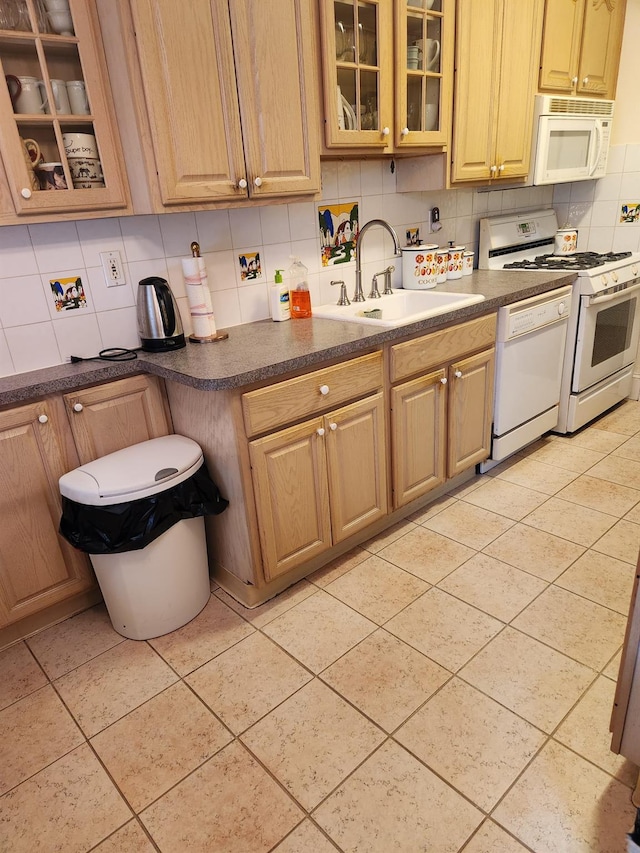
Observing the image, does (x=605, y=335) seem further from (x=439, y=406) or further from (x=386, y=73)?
(x=386, y=73)

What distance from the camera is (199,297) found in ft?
6.71

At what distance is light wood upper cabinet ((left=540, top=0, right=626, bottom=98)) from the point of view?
109 inches

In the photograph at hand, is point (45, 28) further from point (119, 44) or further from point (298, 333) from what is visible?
point (298, 333)

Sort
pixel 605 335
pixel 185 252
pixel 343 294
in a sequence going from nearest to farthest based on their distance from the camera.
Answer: pixel 185 252 < pixel 343 294 < pixel 605 335

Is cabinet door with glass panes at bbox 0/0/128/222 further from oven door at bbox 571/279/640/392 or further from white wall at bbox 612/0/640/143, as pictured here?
white wall at bbox 612/0/640/143

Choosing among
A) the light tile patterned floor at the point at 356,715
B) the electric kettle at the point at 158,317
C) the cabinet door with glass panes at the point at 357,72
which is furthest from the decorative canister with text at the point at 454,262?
the electric kettle at the point at 158,317

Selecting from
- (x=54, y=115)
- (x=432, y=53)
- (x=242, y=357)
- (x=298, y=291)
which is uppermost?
(x=432, y=53)

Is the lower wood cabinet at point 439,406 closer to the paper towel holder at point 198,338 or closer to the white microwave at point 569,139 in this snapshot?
the paper towel holder at point 198,338

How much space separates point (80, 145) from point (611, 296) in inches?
104

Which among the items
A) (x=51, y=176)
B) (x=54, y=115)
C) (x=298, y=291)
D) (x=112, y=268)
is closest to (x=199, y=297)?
(x=112, y=268)

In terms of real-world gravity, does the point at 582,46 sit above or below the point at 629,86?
above

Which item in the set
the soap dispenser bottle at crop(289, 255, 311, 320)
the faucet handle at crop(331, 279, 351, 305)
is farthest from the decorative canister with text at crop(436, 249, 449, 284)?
the soap dispenser bottle at crop(289, 255, 311, 320)

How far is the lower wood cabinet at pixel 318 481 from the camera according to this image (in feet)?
6.11

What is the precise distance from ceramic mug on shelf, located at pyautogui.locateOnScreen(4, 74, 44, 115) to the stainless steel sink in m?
1.21
